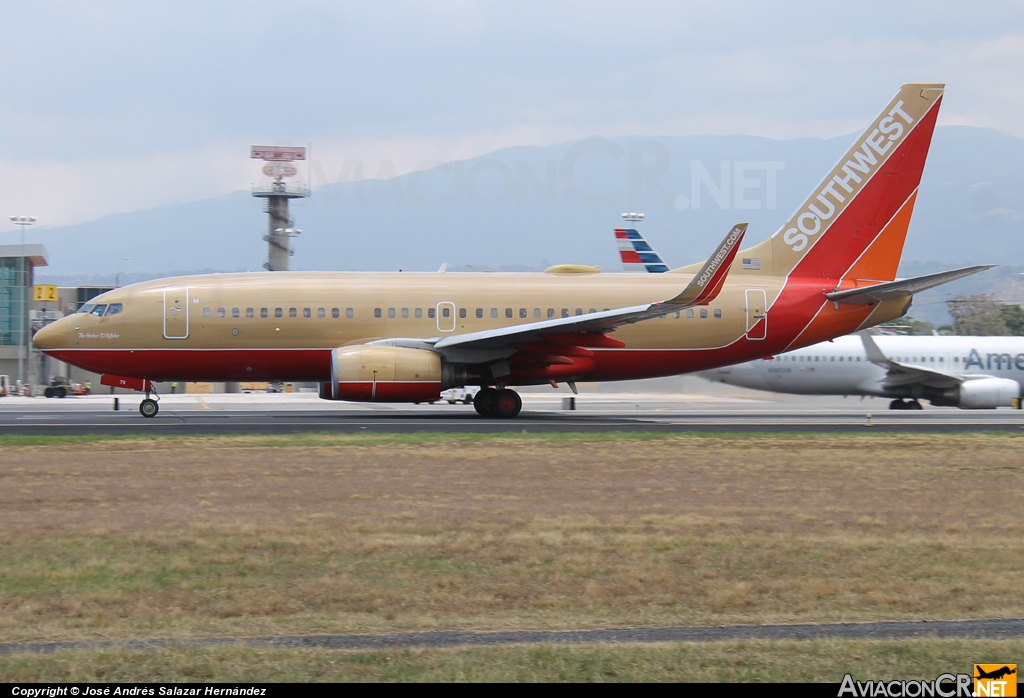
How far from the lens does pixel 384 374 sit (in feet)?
77.8

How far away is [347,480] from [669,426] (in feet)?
38.2

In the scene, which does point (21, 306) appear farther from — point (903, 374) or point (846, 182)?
point (846, 182)

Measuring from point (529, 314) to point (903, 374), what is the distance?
693 inches

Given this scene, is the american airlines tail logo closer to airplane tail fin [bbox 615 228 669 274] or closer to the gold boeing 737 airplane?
the gold boeing 737 airplane

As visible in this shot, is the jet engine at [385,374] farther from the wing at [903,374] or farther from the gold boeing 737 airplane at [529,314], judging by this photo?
the wing at [903,374]

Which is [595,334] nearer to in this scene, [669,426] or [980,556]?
[669,426]

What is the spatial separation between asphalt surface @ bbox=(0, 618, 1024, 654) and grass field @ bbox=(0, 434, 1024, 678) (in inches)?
9.0

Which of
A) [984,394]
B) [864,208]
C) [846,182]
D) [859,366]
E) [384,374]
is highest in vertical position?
[846,182]

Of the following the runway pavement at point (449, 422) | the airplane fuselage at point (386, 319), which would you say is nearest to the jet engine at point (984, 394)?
the runway pavement at point (449, 422)

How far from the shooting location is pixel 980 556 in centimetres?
992

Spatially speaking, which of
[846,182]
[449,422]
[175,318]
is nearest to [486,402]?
[449,422]

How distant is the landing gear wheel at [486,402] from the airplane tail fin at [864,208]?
787 centimetres

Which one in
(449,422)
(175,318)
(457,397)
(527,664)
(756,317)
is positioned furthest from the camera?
(457,397)

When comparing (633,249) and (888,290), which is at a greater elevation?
(633,249)
